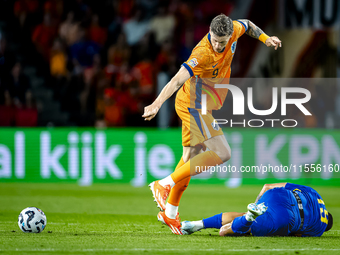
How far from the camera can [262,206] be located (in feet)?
16.5

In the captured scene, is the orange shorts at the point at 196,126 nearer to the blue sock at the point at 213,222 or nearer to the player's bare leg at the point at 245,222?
the blue sock at the point at 213,222

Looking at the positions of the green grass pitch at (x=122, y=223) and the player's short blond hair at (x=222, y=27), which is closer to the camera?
the green grass pitch at (x=122, y=223)

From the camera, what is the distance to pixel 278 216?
534cm

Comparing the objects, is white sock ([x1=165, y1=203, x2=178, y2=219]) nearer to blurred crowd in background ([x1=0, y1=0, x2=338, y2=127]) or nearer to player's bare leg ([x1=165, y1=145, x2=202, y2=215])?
player's bare leg ([x1=165, y1=145, x2=202, y2=215])

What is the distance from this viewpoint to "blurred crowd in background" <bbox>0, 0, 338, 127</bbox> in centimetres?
1300

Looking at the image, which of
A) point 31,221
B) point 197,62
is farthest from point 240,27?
point 31,221

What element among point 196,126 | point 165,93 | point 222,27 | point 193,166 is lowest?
point 193,166

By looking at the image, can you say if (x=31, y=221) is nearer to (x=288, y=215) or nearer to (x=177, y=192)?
(x=177, y=192)

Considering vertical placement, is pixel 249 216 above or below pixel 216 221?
above

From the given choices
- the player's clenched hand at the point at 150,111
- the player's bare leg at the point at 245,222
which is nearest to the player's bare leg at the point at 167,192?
the player's bare leg at the point at 245,222

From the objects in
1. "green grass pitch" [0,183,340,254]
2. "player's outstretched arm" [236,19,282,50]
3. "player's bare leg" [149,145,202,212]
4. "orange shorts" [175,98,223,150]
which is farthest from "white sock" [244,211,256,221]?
"player's outstretched arm" [236,19,282,50]

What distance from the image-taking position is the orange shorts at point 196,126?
6.05m

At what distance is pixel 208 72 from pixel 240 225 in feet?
5.53

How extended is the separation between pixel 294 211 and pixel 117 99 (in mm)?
8369
